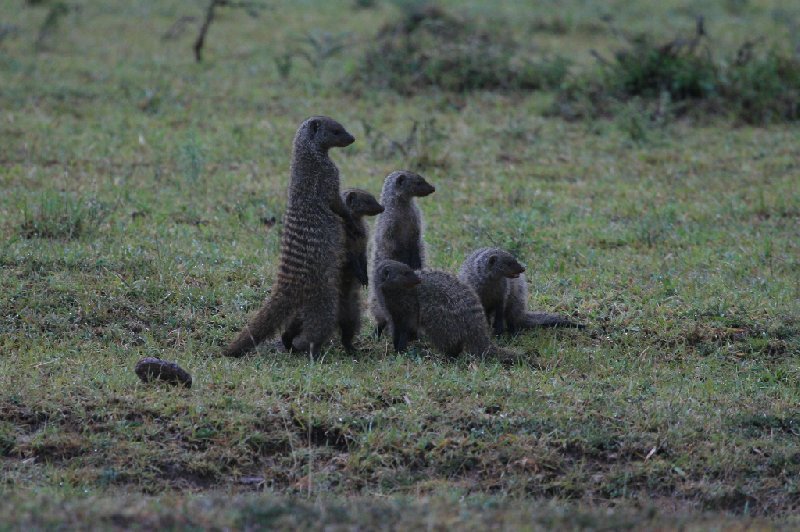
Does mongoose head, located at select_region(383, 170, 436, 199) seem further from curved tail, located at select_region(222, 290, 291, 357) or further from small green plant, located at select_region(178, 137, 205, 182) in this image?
small green plant, located at select_region(178, 137, 205, 182)

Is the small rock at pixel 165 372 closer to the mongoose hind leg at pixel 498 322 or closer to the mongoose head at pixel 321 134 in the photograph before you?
the mongoose head at pixel 321 134

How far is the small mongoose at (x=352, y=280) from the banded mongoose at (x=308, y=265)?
6 cm

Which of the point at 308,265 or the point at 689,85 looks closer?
the point at 308,265

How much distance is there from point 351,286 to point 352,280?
4 centimetres

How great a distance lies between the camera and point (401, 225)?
23.4 feet

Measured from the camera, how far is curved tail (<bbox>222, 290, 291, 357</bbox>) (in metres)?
6.22

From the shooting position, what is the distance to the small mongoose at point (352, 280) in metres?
6.45

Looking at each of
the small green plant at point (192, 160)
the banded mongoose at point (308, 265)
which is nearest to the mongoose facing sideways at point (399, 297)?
the banded mongoose at point (308, 265)

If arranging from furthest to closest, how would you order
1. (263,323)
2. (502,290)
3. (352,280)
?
1. (502,290)
2. (352,280)
3. (263,323)

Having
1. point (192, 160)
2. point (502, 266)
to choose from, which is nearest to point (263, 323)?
point (502, 266)

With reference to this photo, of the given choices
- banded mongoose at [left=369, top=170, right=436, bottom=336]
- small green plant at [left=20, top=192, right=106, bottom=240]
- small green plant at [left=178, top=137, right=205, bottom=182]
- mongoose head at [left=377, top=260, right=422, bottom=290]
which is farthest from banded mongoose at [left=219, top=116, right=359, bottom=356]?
small green plant at [left=178, top=137, right=205, bottom=182]

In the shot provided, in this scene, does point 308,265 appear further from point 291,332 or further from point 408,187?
point 408,187

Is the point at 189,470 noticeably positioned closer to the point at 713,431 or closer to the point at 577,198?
the point at 713,431

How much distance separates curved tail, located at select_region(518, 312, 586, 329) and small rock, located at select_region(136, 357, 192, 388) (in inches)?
86.2
